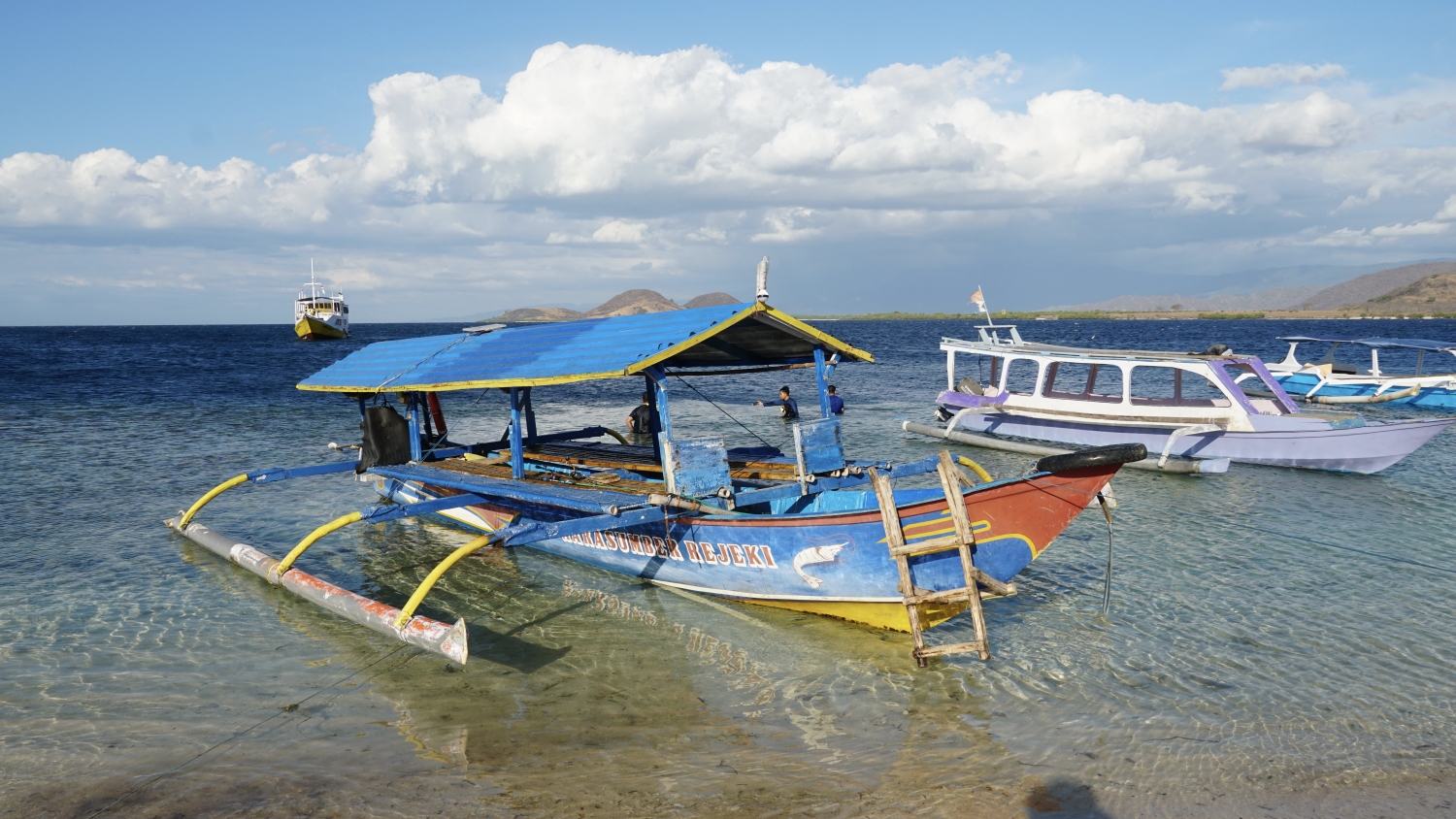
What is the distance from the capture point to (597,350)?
10.5m

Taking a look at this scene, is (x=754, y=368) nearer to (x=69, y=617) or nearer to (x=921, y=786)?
(x=921, y=786)

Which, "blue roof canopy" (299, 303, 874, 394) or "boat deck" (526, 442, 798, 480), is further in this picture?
"boat deck" (526, 442, 798, 480)

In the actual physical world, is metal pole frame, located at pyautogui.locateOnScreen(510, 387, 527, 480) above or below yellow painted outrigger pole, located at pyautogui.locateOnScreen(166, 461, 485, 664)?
above

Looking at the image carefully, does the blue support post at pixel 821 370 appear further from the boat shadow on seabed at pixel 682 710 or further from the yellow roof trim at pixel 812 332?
the boat shadow on seabed at pixel 682 710

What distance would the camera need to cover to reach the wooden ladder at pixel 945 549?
313 inches

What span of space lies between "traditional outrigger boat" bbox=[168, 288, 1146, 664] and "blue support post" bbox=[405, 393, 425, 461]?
0.03 meters

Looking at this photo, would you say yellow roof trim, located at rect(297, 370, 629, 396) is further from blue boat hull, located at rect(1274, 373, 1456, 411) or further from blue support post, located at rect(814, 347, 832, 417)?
blue boat hull, located at rect(1274, 373, 1456, 411)

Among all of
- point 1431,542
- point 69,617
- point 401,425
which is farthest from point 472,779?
point 1431,542

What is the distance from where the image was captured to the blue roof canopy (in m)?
9.76

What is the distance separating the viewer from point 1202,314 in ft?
544

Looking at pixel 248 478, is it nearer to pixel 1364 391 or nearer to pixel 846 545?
pixel 846 545

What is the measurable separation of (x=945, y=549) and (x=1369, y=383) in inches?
1104

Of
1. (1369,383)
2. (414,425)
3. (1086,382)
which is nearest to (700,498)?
(414,425)

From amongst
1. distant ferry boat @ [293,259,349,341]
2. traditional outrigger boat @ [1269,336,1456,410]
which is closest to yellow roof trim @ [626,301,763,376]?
traditional outrigger boat @ [1269,336,1456,410]
